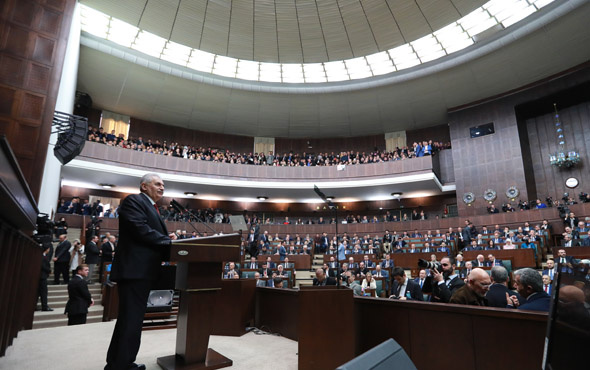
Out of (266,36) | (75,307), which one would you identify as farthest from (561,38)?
(75,307)

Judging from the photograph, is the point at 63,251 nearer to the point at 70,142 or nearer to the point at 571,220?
the point at 70,142

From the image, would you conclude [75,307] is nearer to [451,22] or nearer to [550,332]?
[550,332]

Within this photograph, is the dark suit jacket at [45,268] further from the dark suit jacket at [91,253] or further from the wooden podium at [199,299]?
the wooden podium at [199,299]

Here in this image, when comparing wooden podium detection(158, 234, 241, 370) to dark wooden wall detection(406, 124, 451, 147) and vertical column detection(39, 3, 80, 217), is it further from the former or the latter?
dark wooden wall detection(406, 124, 451, 147)

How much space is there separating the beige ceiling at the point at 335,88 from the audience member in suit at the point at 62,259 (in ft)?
30.4

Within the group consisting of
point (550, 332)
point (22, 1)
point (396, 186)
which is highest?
point (22, 1)

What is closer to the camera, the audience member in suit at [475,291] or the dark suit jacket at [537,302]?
the dark suit jacket at [537,302]

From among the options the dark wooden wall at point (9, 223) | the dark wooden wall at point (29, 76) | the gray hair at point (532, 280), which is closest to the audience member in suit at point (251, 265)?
the dark wooden wall at point (29, 76)

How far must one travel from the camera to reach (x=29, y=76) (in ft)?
18.5

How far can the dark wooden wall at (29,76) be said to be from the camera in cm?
531

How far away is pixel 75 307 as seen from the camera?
15.7 ft

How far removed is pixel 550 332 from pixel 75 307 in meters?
5.65

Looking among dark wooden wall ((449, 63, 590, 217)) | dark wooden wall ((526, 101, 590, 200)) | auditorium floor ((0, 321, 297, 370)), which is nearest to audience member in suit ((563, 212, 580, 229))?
dark wooden wall ((449, 63, 590, 217))

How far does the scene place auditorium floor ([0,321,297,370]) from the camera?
254cm
